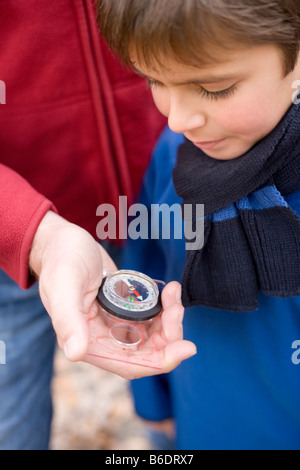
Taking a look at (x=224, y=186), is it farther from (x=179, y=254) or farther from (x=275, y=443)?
(x=275, y=443)

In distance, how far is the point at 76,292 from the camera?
96 centimetres

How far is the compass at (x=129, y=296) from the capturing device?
3.38 ft

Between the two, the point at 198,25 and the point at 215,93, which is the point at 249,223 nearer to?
the point at 215,93

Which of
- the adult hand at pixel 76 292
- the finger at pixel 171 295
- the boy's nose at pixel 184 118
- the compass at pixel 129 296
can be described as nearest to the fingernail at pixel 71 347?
the adult hand at pixel 76 292

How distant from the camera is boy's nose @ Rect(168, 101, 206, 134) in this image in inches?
39.1

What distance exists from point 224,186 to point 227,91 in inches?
7.7

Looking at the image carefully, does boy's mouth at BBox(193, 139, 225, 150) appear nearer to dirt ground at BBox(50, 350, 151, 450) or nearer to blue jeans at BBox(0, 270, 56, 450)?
blue jeans at BBox(0, 270, 56, 450)

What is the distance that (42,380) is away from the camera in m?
1.51

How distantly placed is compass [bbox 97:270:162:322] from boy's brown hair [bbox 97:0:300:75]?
442 millimetres

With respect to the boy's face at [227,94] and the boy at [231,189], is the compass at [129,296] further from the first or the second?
the boy's face at [227,94]

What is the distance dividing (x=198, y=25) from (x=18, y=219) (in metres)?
0.53

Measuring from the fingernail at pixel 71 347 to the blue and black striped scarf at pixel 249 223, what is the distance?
334mm

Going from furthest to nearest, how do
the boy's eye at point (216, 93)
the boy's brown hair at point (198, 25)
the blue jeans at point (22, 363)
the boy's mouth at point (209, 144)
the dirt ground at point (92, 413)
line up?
the dirt ground at point (92, 413) < the blue jeans at point (22, 363) < the boy's mouth at point (209, 144) < the boy's eye at point (216, 93) < the boy's brown hair at point (198, 25)
